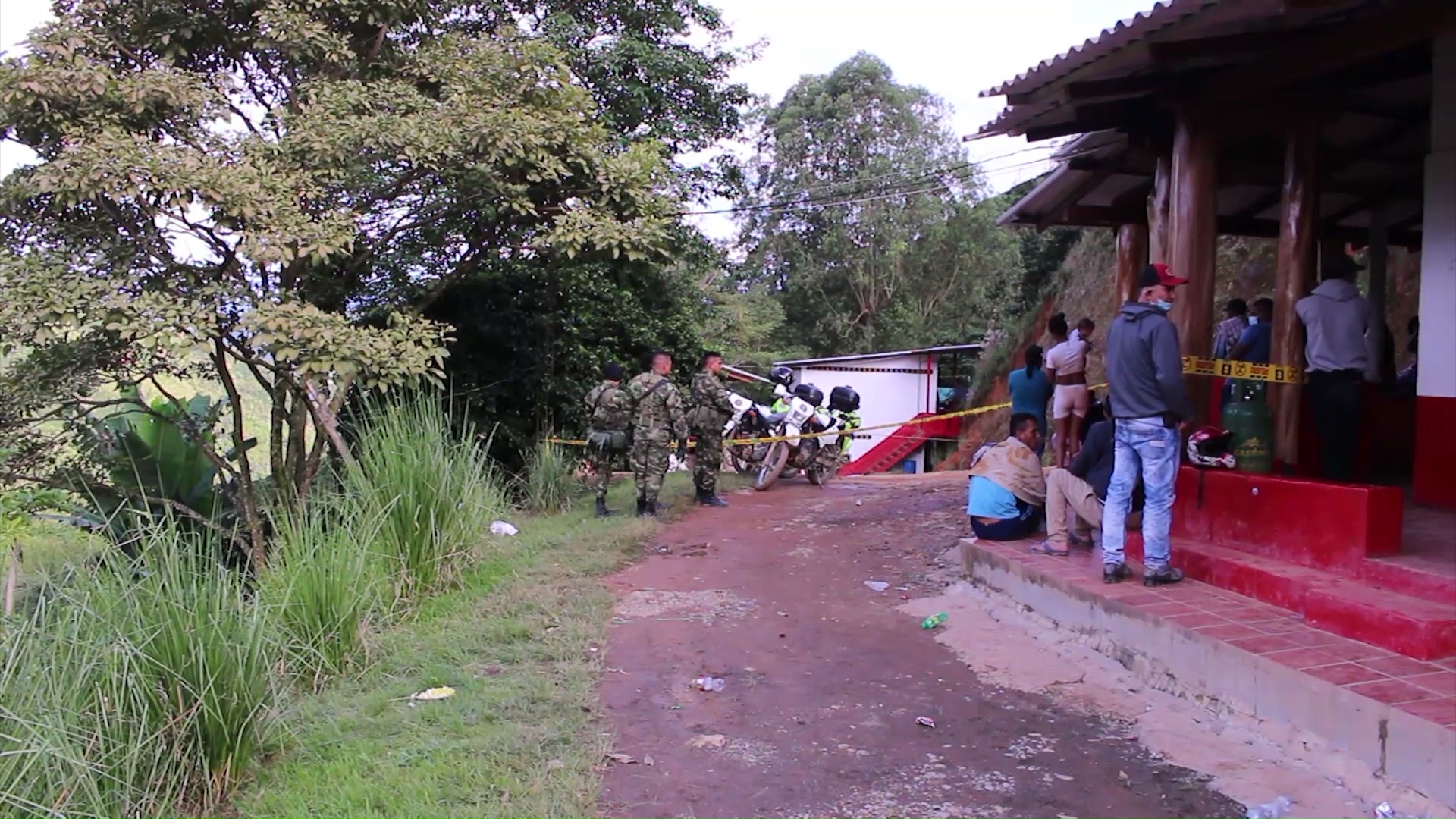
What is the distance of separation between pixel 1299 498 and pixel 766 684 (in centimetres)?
266

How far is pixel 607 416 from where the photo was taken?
9.61m

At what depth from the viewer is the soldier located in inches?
377

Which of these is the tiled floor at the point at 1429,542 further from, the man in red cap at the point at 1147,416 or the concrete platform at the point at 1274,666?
the man in red cap at the point at 1147,416

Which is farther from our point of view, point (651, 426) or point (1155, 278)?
point (651, 426)

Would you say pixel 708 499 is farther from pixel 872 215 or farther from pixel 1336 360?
pixel 872 215

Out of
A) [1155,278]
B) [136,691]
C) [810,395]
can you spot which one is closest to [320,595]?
[136,691]

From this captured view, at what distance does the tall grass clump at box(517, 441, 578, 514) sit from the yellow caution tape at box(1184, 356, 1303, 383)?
241 inches

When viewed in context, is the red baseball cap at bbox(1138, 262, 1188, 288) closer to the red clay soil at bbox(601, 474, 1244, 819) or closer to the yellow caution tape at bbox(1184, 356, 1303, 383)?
the yellow caution tape at bbox(1184, 356, 1303, 383)

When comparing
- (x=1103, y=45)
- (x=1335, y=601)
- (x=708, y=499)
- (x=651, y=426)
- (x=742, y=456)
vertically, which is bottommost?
(x=708, y=499)

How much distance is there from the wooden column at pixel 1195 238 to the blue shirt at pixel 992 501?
1280mm

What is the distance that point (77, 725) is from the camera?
347 cm

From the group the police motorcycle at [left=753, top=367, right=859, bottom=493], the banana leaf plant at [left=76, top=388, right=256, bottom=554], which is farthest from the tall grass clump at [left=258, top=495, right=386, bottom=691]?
the police motorcycle at [left=753, top=367, right=859, bottom=493]

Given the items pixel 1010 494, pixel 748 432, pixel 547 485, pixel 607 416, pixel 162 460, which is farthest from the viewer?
pixel 748 432

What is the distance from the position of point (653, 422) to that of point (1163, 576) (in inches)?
201
